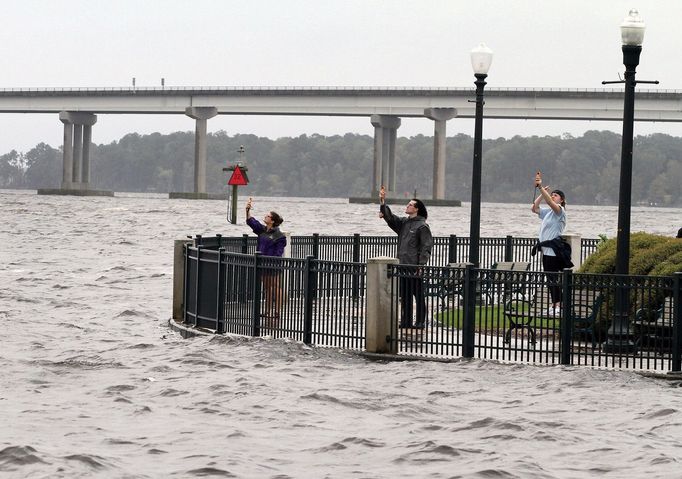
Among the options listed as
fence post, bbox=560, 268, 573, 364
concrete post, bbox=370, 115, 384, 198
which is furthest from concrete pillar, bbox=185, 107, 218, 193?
fence post, bbox=560, 268, 573, 364

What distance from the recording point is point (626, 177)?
1700cm

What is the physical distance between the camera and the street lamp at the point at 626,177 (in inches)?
635

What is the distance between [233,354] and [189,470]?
6505 millimetres

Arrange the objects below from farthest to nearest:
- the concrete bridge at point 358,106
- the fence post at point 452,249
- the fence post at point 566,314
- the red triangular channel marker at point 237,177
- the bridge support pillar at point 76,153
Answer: the bridge support pillar at point 76,153 < the concrete bridge at point 358,106 < the red triangular channel marker at point 237,177 < the fence post at point 452,249 < the fence post at point 566,314

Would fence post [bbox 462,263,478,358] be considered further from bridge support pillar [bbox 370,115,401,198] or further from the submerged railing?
bridge support pillar [bbox 370,115,401,198]

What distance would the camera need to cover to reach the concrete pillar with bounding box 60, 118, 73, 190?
440ft

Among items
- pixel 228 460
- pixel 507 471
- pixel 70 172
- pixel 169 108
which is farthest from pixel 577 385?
pixel 70 172

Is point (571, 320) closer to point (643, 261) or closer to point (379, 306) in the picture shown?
point (379, 306)

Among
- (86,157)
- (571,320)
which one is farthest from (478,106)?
(86,157)

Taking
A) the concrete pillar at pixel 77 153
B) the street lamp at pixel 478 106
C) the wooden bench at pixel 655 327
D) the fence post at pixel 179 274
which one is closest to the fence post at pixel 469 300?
the wooden bench at pixel 655 327

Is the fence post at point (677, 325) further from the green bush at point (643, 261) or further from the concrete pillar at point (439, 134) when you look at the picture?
the concrete pillar at point (439, 134)

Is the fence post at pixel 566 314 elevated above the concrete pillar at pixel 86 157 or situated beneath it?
situated beneath

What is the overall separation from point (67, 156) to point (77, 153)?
1.04 m

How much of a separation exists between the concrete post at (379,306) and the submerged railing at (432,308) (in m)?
0.01
